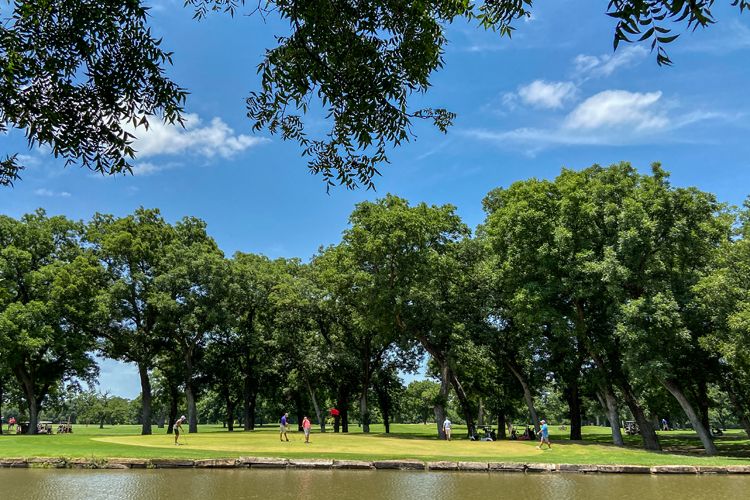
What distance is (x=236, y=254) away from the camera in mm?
51531

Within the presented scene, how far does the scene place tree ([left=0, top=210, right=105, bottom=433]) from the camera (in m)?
34.4

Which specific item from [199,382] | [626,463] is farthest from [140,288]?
[626,463]

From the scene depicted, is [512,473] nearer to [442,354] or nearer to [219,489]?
[219,489]

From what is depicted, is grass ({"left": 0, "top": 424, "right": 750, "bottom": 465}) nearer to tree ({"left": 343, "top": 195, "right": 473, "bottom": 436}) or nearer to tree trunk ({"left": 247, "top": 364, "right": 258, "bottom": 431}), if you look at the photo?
tree ({"left": 343, "top": 195, "right": 473, "bottom": 436})

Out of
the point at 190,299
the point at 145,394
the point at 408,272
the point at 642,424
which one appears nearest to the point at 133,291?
the point at 190,299

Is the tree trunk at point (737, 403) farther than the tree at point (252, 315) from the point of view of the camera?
No

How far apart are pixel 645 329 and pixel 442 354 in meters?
14.6

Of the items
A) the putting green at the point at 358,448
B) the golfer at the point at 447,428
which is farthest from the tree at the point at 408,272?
the putting green at the point at 358,448

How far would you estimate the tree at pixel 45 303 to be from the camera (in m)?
34.4

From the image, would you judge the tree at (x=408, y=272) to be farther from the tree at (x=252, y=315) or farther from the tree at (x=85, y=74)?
the tree at (x=85, y=74)

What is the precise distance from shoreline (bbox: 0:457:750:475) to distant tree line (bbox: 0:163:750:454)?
29.0ft

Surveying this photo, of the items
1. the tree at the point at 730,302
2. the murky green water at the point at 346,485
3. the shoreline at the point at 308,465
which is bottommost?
the shoreline at the point at 308,465

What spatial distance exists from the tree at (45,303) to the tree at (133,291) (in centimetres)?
127

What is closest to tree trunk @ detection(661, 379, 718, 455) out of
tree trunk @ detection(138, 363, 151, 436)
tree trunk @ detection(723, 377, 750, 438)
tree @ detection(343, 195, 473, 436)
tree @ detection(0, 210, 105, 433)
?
tree trunk @ detection(723, 377, 750, 438)
